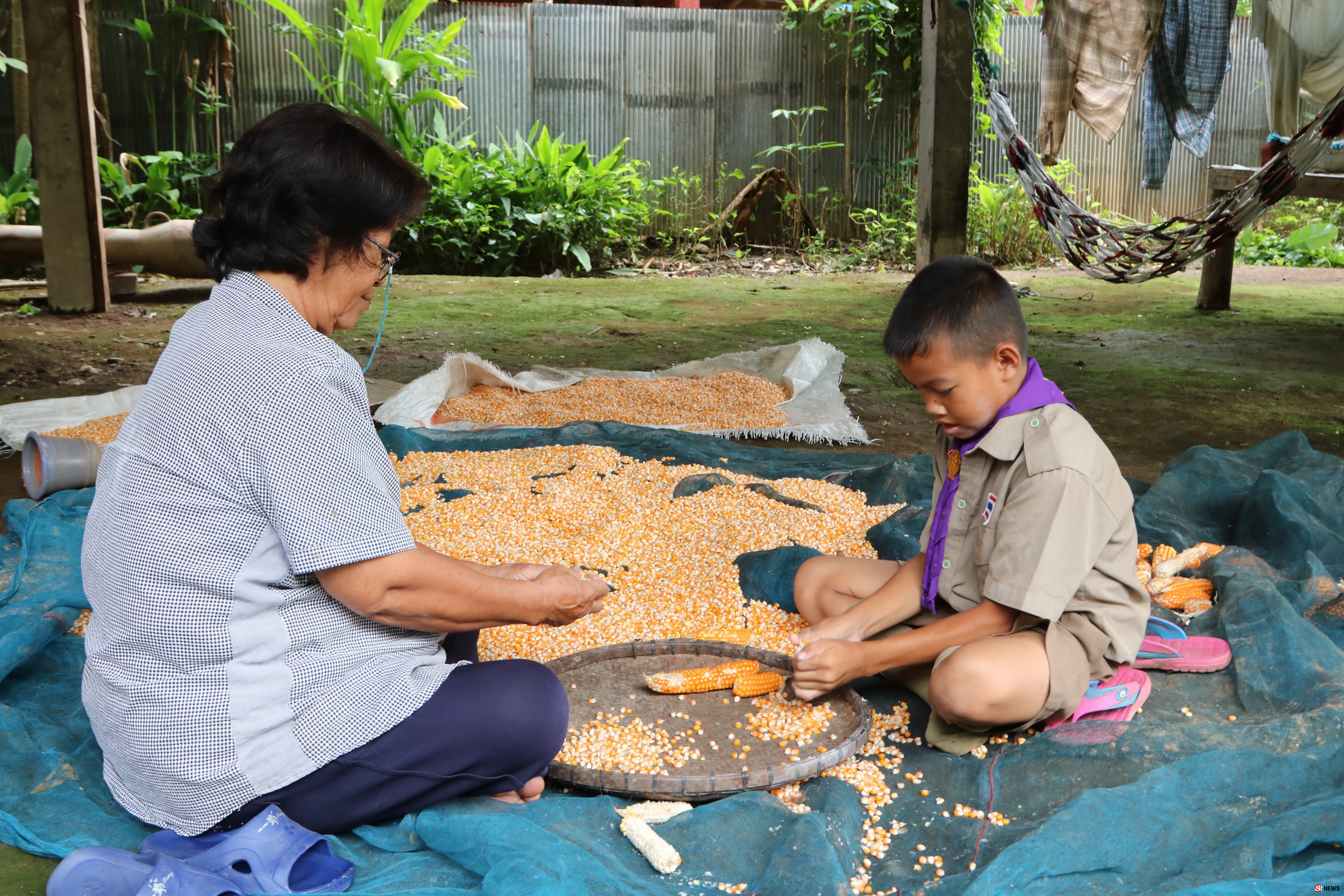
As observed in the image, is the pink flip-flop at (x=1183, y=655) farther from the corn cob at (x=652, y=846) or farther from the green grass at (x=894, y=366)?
the green grass at (x=894, y=366)

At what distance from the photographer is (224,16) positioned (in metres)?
9.21

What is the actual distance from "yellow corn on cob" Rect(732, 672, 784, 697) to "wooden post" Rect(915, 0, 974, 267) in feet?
13.9

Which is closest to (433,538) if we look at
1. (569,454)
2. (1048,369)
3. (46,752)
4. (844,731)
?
(569,454)

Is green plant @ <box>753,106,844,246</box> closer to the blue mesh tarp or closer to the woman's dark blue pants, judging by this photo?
the blue mesh tarp

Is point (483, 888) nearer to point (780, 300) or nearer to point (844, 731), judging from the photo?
point (844, 731)

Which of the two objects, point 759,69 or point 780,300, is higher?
point 759,69

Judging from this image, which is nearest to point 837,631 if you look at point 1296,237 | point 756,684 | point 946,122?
point 756,684

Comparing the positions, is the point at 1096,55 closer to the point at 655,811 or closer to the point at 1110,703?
the point at 1110,703

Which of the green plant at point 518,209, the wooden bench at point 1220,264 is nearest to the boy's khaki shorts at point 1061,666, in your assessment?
the wooden bench at point 1220,264

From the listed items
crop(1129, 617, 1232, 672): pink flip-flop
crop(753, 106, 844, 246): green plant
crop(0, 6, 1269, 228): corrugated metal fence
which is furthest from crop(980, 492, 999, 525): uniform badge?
crop(0, 6, 1269, 228): corrugated metal fence

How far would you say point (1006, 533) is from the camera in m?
1.93

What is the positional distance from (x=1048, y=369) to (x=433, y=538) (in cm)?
365

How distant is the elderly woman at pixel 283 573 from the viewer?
1.49m

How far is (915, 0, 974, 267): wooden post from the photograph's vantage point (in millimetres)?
5656
